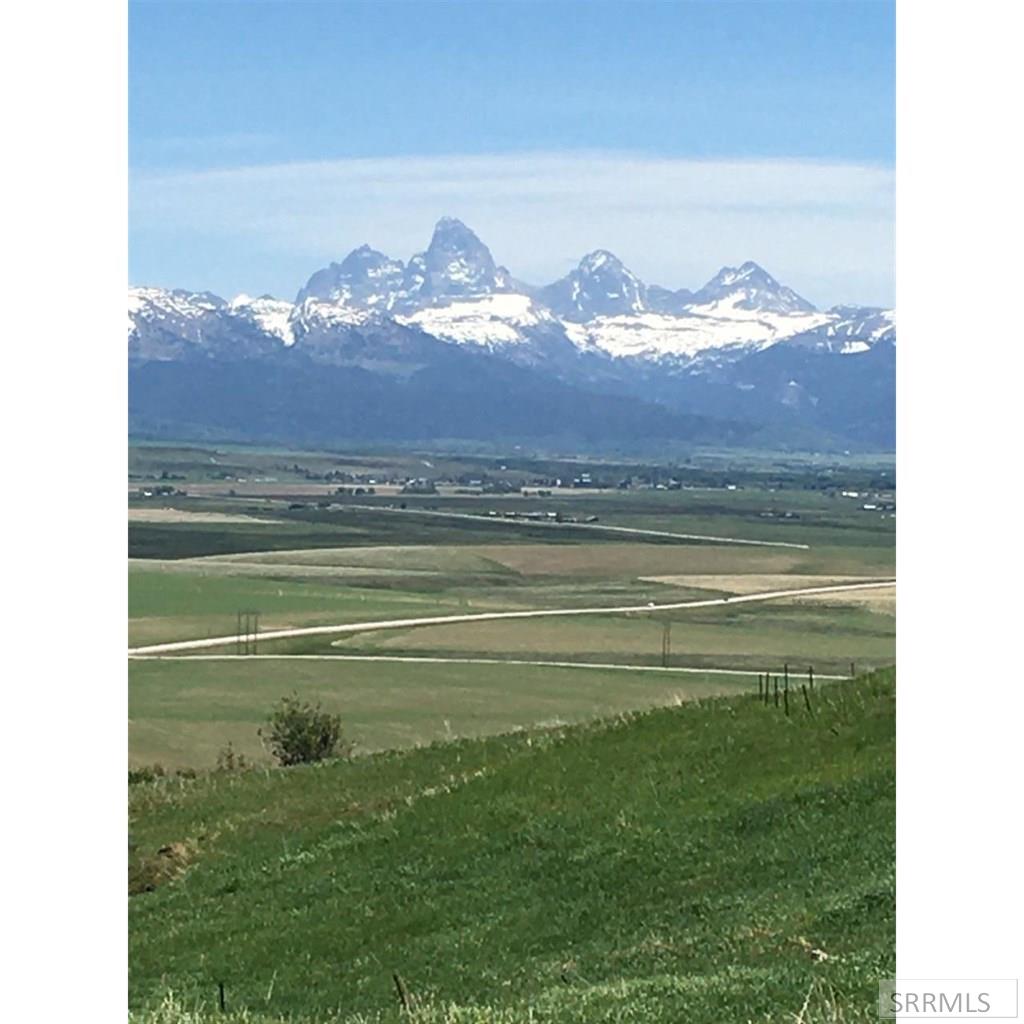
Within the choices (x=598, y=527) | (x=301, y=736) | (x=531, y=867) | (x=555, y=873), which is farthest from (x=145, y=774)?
(x=598, y=527)

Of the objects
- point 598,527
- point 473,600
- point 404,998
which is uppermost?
point 404,998

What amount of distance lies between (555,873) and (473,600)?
44.4 m

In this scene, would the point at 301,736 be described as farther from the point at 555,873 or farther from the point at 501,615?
the point at 501,615

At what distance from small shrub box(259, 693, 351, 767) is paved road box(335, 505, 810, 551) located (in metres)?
42.3

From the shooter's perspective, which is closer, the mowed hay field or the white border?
the white border

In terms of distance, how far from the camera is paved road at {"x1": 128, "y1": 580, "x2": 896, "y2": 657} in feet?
137

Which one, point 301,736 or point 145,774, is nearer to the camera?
point 145,774

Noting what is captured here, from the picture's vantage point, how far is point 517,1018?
3568mm

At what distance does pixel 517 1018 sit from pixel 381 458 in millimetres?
129406

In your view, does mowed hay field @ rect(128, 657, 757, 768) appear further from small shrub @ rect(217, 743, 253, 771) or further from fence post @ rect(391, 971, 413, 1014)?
fence post @ rect(391, 971, 413, 1014)

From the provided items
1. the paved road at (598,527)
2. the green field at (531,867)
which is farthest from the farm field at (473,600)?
the green field at (531,867)

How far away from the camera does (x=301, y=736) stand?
1703cm

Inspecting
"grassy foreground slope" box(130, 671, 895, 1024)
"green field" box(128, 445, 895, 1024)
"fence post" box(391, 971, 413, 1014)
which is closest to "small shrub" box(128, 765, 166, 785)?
"green field" box(128, 445, 895, 1024)
